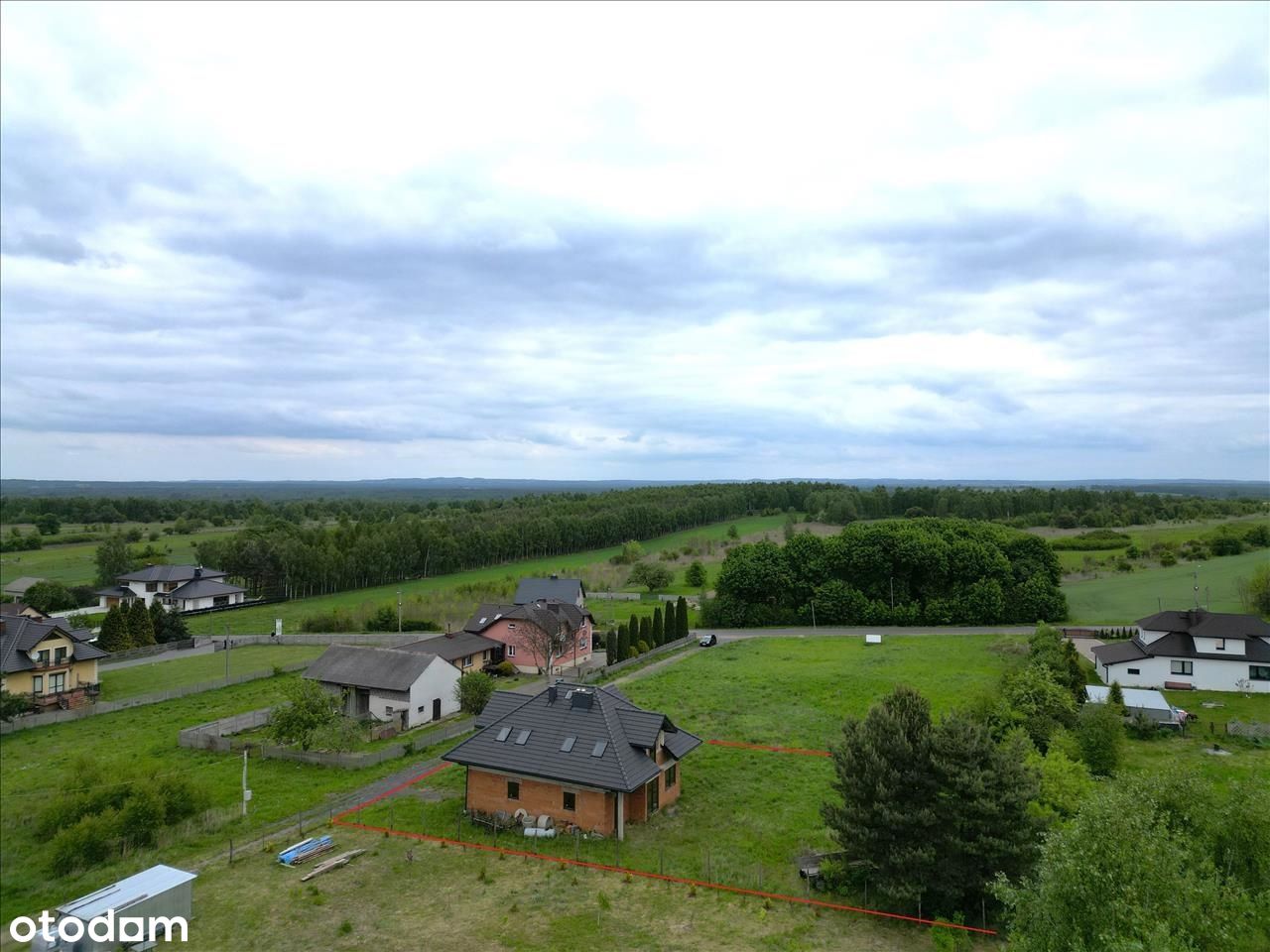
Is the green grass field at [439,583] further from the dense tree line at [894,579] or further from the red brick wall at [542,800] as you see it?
the red brick wall at [542,800]

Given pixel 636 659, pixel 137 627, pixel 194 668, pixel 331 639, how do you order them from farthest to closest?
1. pixel 331 639
2. pixel 636 659
3. pixel 137 627
4. pixel 194 668

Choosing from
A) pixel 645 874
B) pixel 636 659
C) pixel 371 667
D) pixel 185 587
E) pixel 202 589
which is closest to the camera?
pixel 645 874

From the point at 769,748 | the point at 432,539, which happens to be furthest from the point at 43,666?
the point at 432,539

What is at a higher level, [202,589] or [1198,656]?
[202,589]

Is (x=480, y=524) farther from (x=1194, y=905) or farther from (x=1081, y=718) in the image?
(x=1194, y=905)

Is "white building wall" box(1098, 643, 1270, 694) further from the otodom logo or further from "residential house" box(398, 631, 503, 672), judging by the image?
the otodom logo

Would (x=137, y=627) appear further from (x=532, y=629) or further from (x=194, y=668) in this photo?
(x=532, y=629)

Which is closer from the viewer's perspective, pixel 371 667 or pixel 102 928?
pixel 102 928
